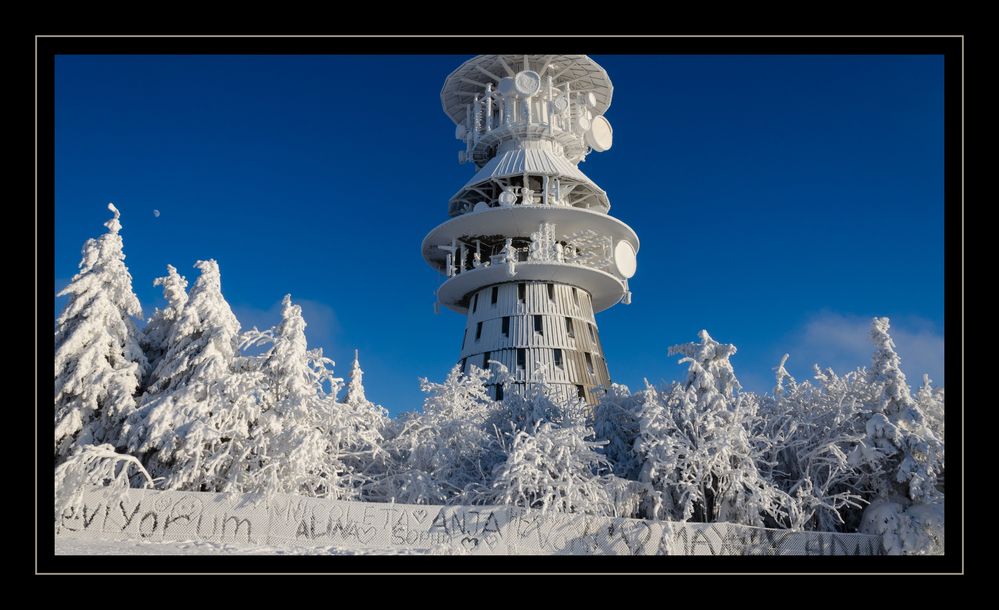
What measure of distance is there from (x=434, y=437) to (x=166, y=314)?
9163 millimetres

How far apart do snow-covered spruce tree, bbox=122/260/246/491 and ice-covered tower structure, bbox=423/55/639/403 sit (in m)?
11.8

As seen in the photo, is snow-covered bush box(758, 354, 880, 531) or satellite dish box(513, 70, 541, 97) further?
satellite dish box(513, 70, 541, 97)

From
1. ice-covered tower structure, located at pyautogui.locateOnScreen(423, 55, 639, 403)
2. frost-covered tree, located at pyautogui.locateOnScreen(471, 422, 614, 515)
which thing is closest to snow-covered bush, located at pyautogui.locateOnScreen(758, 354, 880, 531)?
frost-covered tree, located at pyautogui.locateOnScreen(471, 422, 614, 515)

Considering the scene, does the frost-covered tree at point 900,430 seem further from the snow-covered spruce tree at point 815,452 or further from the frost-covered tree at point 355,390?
the frost-covered tree at point 355,390

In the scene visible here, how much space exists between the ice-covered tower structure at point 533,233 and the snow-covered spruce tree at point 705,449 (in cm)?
784

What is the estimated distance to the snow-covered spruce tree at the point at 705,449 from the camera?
22.0m

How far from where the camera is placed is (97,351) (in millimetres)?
21281

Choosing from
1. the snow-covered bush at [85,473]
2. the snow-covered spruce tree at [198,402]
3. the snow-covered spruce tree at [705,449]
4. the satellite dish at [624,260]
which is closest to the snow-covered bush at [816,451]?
the snow-covered spruce tree at [705,449]

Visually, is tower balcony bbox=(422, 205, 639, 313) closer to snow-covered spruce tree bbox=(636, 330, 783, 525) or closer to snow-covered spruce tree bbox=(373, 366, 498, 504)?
snow-covered spruce tree bbox=(373, 366, 498, 504)

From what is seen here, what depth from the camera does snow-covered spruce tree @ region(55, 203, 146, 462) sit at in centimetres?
2084

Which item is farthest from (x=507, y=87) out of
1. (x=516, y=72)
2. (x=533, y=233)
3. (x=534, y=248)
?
(x=534, y=248)

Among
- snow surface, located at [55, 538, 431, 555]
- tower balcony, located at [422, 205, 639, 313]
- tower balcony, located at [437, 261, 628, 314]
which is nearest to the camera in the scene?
snow surface, located at [55, 538, 431, 555]
